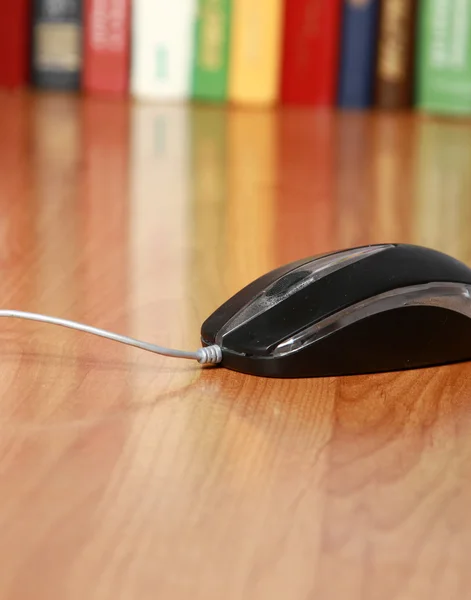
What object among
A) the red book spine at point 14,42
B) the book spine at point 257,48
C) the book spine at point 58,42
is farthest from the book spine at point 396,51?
the red book spine at point 14,42

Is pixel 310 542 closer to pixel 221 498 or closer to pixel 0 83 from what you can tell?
pixel 221 498

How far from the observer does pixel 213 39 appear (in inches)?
78.6

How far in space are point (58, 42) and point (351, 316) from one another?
5.69 ft

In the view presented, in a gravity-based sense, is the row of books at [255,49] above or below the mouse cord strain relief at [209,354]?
above

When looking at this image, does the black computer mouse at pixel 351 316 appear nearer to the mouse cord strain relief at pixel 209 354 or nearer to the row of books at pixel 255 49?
the mouse cord strain relief at pixel 209 354

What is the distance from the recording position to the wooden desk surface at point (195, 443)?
289mm

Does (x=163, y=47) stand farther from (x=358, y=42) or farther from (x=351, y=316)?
(x=351, y=316)

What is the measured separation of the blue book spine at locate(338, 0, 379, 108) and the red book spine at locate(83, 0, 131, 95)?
0.43 metres

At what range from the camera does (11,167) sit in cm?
116

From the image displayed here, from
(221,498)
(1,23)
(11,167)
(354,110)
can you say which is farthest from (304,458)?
(1,23)

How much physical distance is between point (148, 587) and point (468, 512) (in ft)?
0.38

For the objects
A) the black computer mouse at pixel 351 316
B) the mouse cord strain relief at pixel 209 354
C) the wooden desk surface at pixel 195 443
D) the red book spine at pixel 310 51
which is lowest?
the wooden desk surface at pixel 195 443

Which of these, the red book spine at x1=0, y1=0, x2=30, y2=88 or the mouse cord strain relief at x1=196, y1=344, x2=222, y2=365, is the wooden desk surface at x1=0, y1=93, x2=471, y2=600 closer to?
the mouse cord strain relief at x1=196, y1=344, x2=222, y2=365

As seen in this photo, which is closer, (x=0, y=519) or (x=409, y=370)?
(x=0, y=519)
